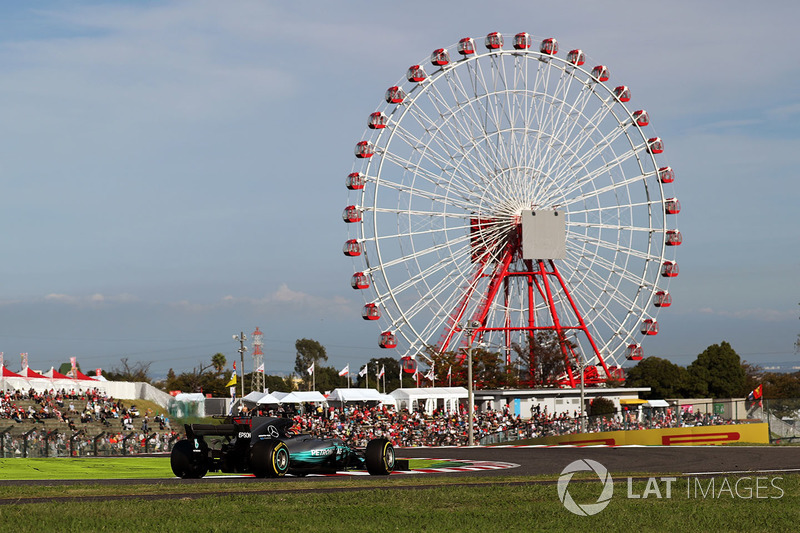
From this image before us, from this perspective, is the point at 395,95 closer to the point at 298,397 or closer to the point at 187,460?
the point at 298,397

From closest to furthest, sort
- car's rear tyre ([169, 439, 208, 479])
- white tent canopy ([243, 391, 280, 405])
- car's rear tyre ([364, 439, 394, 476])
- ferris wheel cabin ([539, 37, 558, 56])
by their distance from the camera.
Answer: car's rear tyre ([169, 439, 208, 479]) < car's rear tyre ([364, 439, 394, 476]) < white tent canopy ([243, 391, 280, 405]) < ferris wheel cabin ([539, 37, 558, 56])

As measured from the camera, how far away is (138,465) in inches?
1134

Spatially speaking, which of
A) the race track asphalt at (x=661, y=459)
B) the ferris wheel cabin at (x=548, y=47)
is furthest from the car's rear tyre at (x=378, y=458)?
the ferris wheel cabin at (x=548, y=47)

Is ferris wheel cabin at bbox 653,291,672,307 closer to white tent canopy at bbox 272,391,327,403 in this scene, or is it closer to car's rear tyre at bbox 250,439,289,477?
white tent canopy at bbox 272,391,327,403

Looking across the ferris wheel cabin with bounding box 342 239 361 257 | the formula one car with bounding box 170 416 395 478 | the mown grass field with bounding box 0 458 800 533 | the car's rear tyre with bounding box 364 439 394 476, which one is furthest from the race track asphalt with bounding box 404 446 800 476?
the ferris wheel cabin with bounding box 342 239 361 257

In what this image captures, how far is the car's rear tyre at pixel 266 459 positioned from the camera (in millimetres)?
20266

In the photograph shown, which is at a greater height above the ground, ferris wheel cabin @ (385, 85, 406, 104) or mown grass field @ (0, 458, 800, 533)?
ferris wheel cabin @ (385, 85, 406, 104)

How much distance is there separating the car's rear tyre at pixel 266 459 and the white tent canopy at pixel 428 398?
41.8 m

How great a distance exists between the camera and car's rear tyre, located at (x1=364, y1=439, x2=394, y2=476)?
71.3 ft

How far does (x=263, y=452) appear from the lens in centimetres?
2025

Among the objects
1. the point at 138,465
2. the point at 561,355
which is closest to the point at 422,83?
the point at 561,355

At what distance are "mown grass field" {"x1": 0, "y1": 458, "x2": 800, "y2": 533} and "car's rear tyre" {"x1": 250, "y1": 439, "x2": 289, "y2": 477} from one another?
4.36 feet

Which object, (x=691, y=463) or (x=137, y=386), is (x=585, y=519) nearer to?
(x=691, y=463)

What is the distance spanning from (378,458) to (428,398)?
42.6 m
